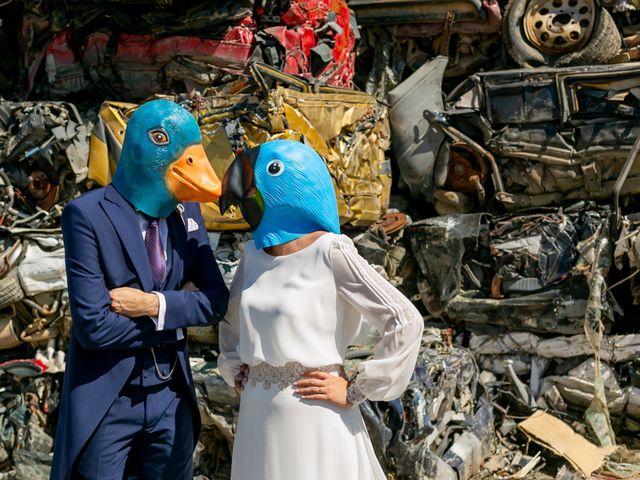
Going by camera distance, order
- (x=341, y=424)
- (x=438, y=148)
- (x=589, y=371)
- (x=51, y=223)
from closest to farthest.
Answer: (x=341, y=424) < (x=51, y=223) < (x=589, y=371) < (x=438, y=148)

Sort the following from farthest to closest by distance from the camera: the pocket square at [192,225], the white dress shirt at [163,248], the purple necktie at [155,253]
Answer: the pocket square at [192,225] < the purple necktie at [155,253] < the white dress shirt at [163,248]

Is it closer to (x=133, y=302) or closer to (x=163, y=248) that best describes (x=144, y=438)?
(x=133, y=302)

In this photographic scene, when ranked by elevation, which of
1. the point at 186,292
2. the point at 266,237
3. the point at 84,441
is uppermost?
the point at 266,237

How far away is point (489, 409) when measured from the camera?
18.1ft

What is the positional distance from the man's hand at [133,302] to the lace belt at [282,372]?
0.37 metres

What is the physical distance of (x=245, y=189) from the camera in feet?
8.55

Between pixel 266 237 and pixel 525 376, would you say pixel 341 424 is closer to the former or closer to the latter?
pixel 266 237

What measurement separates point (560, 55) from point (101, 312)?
5.09 meters

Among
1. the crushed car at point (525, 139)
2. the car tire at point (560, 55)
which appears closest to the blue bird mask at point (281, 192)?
the crushed car at point (525, 139)

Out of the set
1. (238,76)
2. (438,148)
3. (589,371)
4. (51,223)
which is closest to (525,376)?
(589,371)

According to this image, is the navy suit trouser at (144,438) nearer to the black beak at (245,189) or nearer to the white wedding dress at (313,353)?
the white wedding dress at (313,353)

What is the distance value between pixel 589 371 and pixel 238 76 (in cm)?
313

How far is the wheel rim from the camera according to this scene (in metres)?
6.48

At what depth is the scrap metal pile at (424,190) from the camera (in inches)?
202
